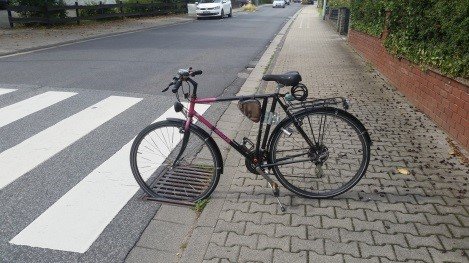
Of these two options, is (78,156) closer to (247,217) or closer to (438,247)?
(247,217)

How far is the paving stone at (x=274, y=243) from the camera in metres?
2.93

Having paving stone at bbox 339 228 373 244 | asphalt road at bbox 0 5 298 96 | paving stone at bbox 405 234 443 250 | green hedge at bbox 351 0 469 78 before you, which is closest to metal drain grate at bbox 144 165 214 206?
paving stone at bbox 339 228 373 244

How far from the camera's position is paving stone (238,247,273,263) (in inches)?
110

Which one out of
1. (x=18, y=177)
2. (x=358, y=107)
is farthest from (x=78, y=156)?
(x=358, y=107)

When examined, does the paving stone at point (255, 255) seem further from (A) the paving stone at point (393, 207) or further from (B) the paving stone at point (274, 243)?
(A) the paving stone at point (393, 207)

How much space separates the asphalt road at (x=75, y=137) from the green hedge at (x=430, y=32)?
339 centimetres

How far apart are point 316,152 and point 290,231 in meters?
0.85

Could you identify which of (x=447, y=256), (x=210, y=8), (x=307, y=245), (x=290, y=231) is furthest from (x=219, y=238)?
(x=210, y=8)

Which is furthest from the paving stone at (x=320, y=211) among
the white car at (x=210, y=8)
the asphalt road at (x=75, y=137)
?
the white car at (x=210, y=8)

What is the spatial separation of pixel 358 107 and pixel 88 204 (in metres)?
4.68

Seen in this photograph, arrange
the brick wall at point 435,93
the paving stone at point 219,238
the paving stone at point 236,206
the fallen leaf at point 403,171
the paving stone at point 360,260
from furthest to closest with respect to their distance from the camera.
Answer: the brick wall at point 435,93 < the fallen leaf at point 403,171 < the paving stone at point 236,206 < the paving stone at point 219,238 < the paving stone at point 360,260

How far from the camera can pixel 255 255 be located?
285 centimetres

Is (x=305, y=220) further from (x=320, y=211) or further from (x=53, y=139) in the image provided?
(x=53, y=139)

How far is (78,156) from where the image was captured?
15.5 feet
